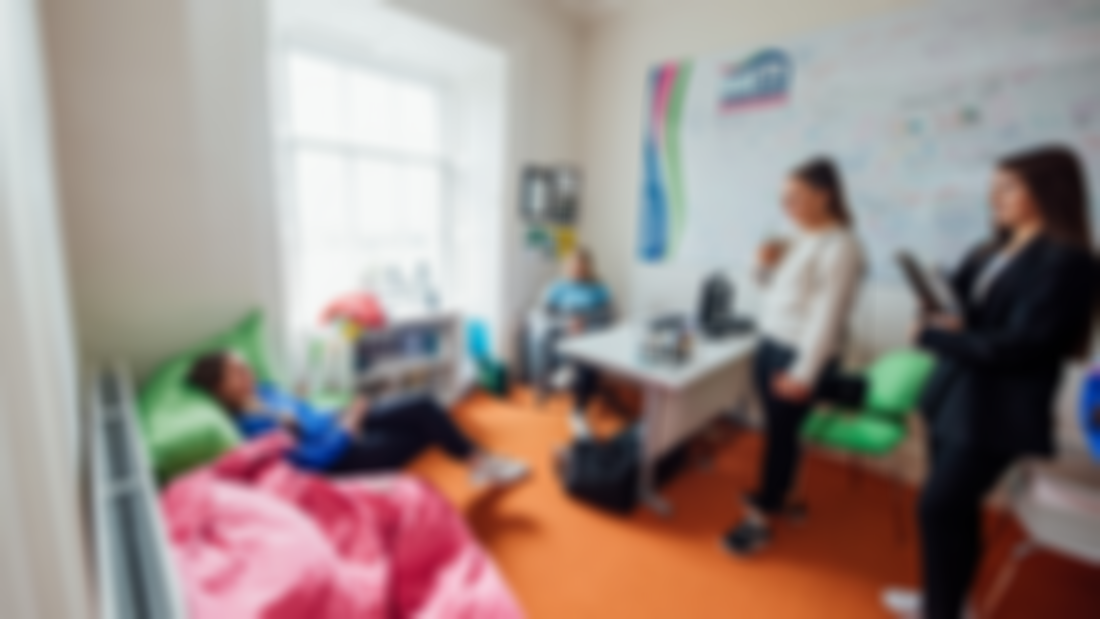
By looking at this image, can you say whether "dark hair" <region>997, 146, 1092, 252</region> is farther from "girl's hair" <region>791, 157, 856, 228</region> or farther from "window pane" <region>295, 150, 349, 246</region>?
"window pane" <region>295, 150, 349, 246</region>

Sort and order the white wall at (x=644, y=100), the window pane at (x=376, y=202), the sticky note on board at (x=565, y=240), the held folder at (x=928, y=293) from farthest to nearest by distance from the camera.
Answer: the sticky note on board at (x=565, y=240) → the window pane at (x=376, y=202) → the white wall at (x=644, y=100) → the held folder at (x=928, y=293)

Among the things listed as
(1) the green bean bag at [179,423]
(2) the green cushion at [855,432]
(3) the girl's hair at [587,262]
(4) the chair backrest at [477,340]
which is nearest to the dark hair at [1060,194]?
(2) the green cushion at [855,432]

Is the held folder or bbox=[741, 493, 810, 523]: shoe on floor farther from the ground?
the held folder

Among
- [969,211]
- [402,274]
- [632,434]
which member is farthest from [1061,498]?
[402,274]

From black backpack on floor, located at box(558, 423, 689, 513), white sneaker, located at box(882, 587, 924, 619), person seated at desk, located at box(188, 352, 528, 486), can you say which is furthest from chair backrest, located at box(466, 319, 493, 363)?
white sneaker, located at box(882, 587, 924, 619)

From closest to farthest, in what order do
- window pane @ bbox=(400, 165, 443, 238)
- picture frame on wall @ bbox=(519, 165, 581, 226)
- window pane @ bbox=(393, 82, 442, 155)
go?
window pane @ bbox=(393, 82, 442, 155), window pane @ bbox=(400, 165, 443, 238), picture frame on wall @ bbox=(519, 165, 581, 226)

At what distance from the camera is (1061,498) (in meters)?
1.51

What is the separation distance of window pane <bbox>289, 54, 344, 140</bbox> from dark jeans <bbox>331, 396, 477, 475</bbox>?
173 cm

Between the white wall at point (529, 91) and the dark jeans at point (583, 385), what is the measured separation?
765mm

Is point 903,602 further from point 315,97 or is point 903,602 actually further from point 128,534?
point 315,97

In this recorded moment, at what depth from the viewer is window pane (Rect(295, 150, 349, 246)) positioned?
2656 millimetres

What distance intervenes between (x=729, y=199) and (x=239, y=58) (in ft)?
8.72

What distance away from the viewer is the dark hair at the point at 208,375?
1.63 metres

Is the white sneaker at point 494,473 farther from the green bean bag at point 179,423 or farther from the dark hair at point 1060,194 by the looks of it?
the dark hair at point 1060,194
